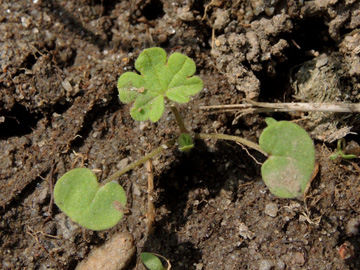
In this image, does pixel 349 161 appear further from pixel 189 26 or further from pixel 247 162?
pixel 189 26

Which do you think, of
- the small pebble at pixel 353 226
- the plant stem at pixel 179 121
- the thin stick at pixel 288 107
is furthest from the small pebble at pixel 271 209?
the plant stem at pixel 179 121

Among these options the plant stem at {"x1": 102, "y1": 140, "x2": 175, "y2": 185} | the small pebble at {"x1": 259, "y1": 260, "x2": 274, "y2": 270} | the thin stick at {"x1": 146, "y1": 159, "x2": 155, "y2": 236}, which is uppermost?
the plant stem at {"x1": 102, "y1": 140, "x2": 175, "y2": 185}

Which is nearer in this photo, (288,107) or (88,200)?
(88,200)

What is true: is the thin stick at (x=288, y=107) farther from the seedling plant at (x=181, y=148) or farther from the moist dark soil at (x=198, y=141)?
the seedling plant at (x=181, y=148)

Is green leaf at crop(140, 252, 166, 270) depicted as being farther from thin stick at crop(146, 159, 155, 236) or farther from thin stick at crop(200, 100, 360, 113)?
thin stick at crop(200, 100, 360, 113)

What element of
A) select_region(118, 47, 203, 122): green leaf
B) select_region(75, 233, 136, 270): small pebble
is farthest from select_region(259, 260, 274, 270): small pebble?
select_region(118, 47, 203, 122): green leaf

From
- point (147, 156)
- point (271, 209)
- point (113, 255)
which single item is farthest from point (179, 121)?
point (113, 255)

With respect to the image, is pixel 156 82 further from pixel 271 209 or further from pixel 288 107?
pixel 271 209
